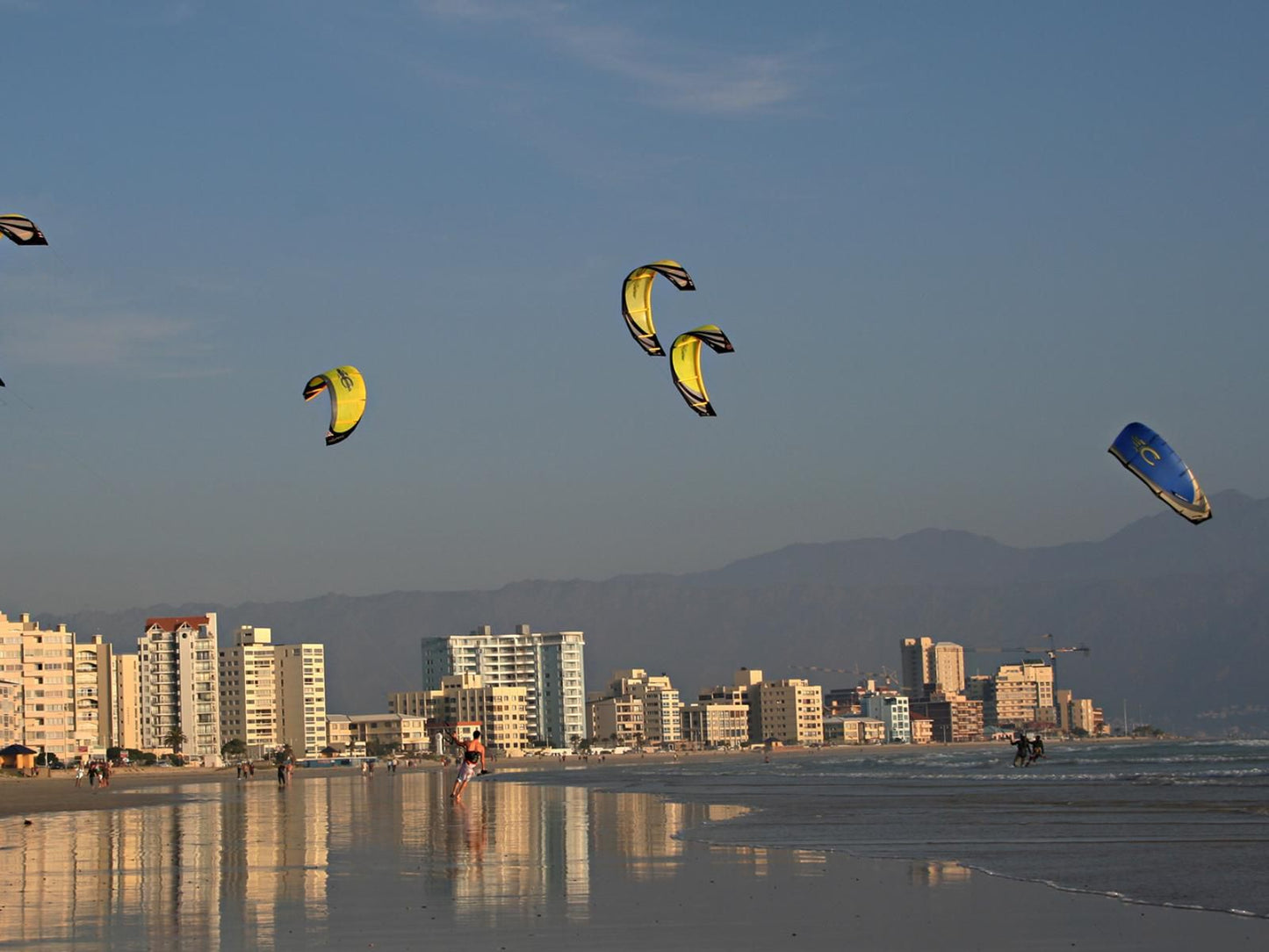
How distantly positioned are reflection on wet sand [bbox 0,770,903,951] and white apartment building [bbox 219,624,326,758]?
154m

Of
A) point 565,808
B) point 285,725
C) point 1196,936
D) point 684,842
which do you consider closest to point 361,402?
point 565,808

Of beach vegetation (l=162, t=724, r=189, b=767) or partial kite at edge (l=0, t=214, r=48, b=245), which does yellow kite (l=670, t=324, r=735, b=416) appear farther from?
beach vegetation (l=162, t=724, r=189, b=767)

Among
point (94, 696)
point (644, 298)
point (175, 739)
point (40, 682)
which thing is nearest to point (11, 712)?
point (40, 682)

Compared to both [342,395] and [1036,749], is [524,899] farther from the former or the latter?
[1036,749]

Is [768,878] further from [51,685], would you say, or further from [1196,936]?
[51,685]

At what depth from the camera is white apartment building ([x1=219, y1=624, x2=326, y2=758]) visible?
183625mm

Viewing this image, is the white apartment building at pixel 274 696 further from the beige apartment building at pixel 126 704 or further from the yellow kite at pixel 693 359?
the yellow kite at pixel 693 359

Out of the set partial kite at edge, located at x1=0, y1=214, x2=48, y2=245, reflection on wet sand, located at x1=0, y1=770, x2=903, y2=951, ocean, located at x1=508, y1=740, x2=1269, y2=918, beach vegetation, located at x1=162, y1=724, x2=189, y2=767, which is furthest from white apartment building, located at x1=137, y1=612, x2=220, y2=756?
partial kite at edge, located at x1=0, y1=214, x2=48, y2=245

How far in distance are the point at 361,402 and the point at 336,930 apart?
19588mm

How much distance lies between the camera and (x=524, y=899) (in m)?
15.3

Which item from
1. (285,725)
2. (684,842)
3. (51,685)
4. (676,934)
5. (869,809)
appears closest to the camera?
(676,934)

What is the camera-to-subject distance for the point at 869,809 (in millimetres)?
35031

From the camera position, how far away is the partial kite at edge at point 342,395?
1227 inches

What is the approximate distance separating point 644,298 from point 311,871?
16.6 m
